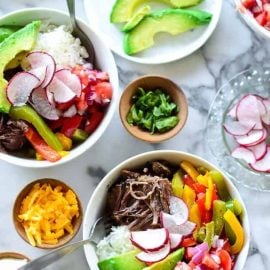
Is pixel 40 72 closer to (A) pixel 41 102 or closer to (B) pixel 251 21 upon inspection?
(A) pixel 41 102

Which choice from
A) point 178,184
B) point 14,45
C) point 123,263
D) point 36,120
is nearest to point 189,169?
point 178,184

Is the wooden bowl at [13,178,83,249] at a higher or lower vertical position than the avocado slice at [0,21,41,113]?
lower

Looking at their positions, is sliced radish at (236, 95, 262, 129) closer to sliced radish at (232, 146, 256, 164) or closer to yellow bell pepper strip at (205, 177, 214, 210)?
sliced radish at (232, 146, 256, 164)

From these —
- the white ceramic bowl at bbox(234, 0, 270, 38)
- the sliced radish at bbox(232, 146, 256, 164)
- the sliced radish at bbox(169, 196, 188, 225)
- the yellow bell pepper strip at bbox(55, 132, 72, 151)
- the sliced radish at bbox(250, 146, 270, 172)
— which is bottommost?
the sliced radish at bbox(169, 196, 188, 225)

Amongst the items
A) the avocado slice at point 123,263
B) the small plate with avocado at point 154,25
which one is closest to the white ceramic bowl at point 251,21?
the small plate with avocado at point 154,25

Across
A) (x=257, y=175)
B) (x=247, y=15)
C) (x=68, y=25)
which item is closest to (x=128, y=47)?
(x=68, y=25)

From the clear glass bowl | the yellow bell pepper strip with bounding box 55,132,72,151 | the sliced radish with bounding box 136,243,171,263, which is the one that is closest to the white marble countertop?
the clear glass bowl
